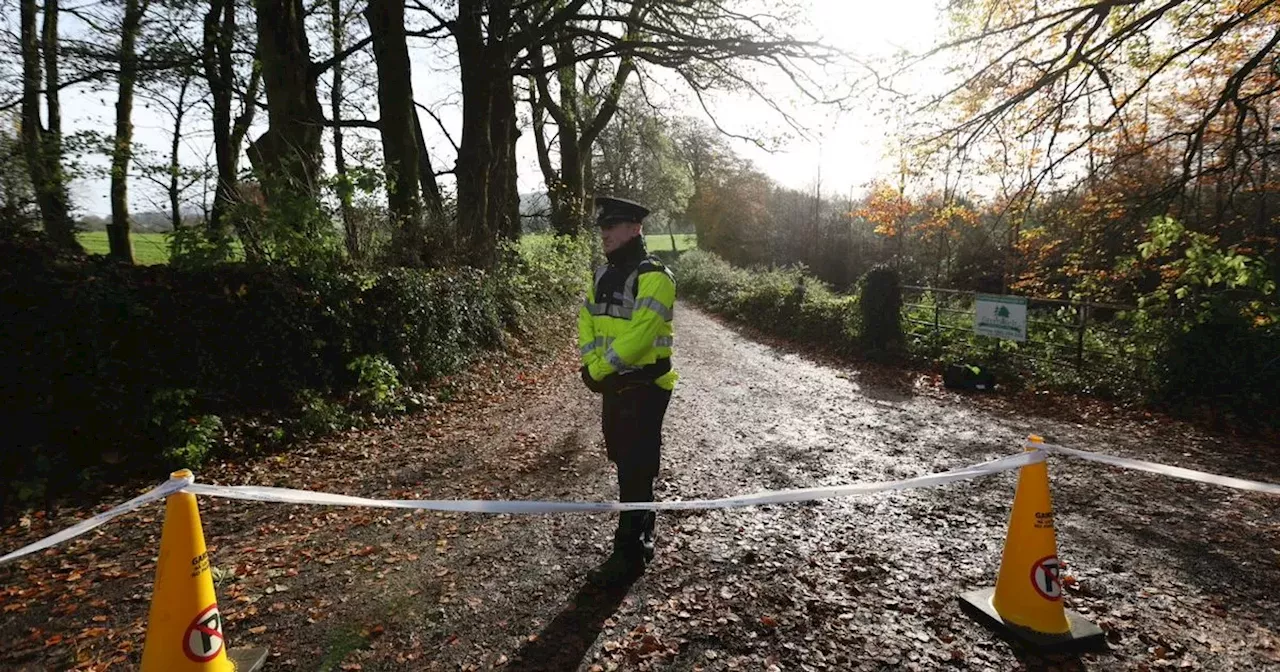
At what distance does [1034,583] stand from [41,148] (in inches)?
488

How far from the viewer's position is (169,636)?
98.0 inches

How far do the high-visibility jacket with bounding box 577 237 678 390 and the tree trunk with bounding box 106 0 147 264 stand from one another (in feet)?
17.9

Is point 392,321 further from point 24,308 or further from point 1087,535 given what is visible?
point 1087,535

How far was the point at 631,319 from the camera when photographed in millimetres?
3404

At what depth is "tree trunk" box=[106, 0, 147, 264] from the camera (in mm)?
10281

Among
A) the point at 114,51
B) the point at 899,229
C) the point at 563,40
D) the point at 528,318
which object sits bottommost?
the point at 528,318

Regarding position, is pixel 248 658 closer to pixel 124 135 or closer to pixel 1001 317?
pixel 1001 317

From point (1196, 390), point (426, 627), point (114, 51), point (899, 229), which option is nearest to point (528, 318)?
point (114, 51)

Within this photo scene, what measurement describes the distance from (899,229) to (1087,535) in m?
22.3

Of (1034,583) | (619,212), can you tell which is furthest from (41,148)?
(1034,583)

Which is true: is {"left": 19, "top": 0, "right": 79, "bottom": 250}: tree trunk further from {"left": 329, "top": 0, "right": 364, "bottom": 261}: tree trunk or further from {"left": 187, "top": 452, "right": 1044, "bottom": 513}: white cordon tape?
{"left": 187, "top": 452, "right": 1044, "bottom": 513}: white cordon tape

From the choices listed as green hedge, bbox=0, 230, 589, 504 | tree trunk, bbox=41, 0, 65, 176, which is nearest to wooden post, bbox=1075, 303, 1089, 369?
green hedge, bbox=0, 230, 589, 504

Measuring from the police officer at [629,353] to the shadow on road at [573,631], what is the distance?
0.10 m

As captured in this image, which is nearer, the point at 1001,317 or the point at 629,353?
the point at 629,353
